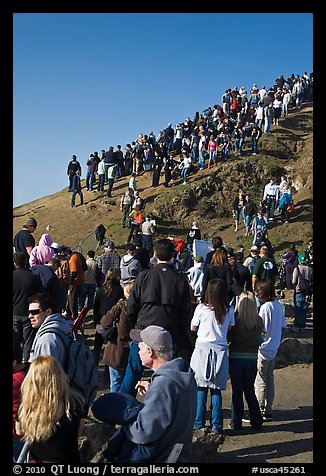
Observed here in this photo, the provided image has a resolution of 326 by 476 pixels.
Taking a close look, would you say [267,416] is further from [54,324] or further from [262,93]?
[262,93]

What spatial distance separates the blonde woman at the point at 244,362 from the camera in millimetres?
6480

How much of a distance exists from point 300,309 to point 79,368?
8390 millimetres

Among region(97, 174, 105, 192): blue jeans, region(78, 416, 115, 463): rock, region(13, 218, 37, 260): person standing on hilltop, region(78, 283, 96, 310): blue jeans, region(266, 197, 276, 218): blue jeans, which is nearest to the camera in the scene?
region(78, 416, 115, 463): rock

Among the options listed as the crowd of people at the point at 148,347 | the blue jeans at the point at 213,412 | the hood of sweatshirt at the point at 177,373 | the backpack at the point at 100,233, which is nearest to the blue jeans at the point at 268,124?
the backpack at the point at 100,233

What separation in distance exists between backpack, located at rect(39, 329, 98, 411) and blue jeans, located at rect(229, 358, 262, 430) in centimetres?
229

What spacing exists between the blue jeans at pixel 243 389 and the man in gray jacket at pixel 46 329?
254cm

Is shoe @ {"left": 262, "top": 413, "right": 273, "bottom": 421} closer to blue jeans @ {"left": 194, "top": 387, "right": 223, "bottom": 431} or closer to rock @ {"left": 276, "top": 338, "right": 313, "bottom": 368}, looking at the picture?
blue jeans @ {"left": 194, "top": 387, "right": 223, "bottom": 431}

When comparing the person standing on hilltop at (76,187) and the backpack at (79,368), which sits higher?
the person standing on hilltop at (76,187)

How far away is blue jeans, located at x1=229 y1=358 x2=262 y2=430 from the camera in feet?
21.2

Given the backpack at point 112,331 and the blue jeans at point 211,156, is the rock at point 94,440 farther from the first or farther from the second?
the blue jeans at point 211,156

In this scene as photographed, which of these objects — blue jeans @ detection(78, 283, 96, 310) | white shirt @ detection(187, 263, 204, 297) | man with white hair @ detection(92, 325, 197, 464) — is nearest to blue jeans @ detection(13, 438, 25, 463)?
A: man with white hair @ detection(92, 325, 197, 464)

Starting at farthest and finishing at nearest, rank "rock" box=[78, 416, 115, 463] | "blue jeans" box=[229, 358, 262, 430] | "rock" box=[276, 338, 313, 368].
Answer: "rock" box=[276, 338, 313, 368] → "blue jeans" box=[229, 358, 262, 430] → "rock" box=[78, 416, 115, 463]
